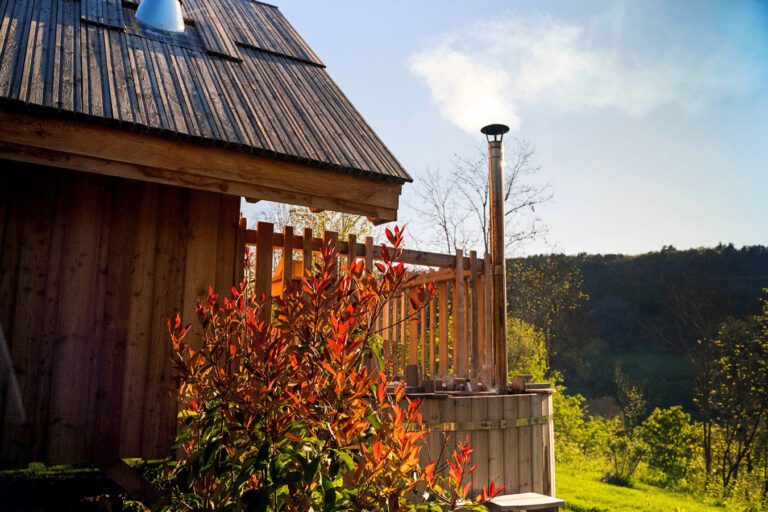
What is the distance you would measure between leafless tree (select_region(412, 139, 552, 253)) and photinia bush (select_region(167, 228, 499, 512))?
1559 cm

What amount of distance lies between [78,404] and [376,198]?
2691 millimetres

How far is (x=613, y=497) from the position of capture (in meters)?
10.2

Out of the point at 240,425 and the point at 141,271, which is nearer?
the point at 240,425

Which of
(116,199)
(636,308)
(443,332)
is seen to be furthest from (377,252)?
(636,308)

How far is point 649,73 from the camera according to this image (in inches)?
825

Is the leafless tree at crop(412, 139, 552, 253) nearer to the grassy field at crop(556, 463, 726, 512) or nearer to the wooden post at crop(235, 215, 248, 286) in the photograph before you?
the grassy field at crop(556, 463, 726, 512)

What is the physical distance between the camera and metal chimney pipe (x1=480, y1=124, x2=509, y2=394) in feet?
Result: 19.8

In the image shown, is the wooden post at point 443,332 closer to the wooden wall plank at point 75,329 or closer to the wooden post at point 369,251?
the wooden post at point 369,251

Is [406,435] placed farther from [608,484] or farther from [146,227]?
[608,484]

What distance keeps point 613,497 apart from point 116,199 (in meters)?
9.74

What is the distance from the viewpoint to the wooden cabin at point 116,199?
3.82 m

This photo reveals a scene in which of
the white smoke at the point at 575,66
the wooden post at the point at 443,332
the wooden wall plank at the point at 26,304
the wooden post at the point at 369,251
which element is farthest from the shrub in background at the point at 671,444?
the wooden wall plank at the point at 26,304

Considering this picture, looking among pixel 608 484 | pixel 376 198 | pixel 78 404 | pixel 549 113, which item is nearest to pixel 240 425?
pixel 78 404

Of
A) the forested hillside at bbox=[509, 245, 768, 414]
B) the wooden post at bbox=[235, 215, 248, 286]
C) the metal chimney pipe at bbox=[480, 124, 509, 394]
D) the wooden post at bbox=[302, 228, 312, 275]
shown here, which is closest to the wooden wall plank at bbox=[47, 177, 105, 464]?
the wooden post at bbox=[235, 215, 248, 286]
